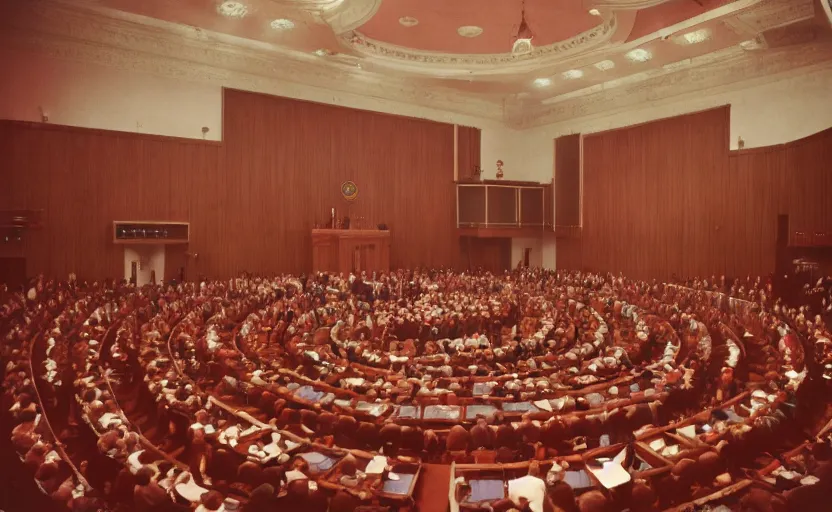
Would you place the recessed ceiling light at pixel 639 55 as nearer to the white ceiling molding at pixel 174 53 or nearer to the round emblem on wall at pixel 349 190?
the white ceiling molding at pixel 174 53

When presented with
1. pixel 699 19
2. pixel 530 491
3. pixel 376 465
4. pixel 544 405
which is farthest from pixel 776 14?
pixel 376 465

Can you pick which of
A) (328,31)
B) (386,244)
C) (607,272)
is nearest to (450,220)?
(386,244)

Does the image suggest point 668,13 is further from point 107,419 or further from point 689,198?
point 107,419

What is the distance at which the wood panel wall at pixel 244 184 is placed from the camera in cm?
1336

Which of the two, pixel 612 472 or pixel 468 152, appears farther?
pixel 468 152

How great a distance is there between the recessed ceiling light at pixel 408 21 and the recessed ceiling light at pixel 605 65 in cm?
602

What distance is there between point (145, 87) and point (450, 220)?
1108cm

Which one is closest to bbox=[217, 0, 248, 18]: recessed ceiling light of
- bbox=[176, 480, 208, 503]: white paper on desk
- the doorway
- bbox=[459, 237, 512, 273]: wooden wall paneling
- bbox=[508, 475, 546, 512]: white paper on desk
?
the doorway

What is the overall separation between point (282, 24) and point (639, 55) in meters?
10.3

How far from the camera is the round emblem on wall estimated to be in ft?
59.9

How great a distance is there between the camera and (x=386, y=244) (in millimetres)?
17641

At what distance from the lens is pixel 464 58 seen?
1723 cm

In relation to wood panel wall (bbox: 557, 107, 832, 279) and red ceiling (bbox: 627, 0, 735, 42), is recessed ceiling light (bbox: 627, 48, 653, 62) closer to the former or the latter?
red ceiling (bbox: 627, 0, 735, 42)

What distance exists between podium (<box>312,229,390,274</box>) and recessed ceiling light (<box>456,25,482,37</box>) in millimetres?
6445
